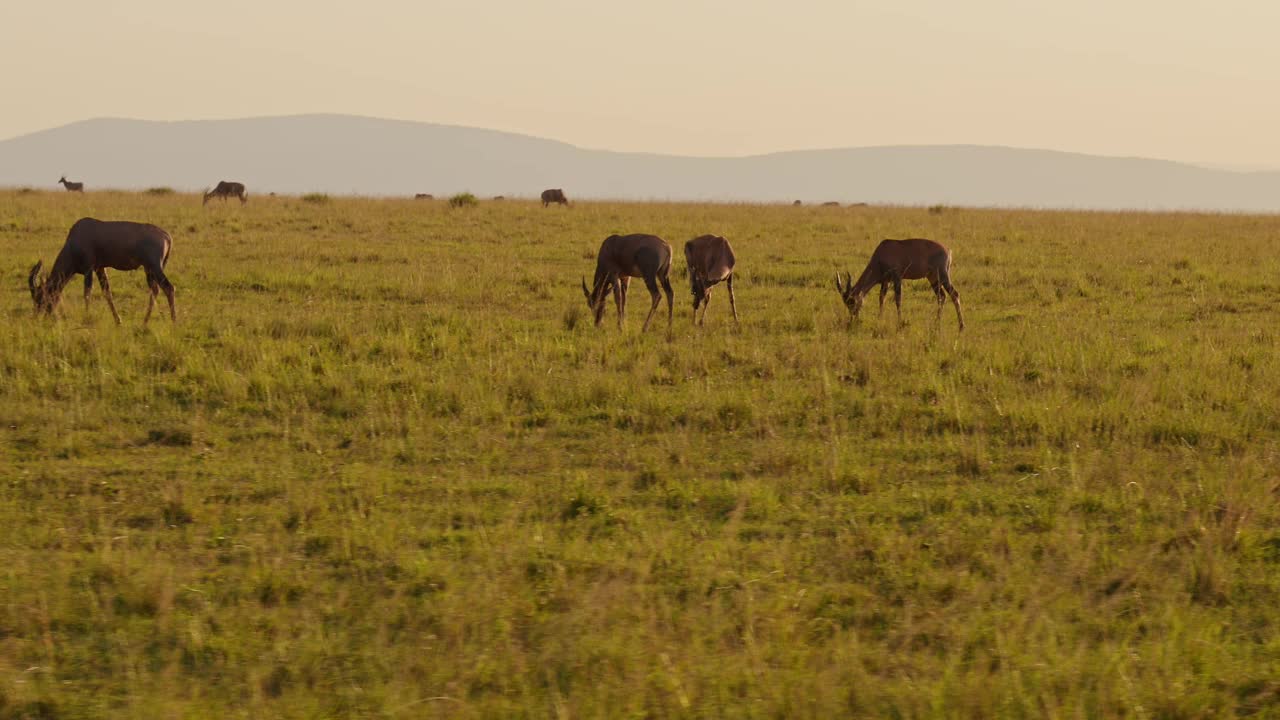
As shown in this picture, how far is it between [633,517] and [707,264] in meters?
8.53

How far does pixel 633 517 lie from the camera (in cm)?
675

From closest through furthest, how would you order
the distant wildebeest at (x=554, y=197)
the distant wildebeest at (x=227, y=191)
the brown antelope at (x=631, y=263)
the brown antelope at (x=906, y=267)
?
the brown antelope at (x=631, y=263), the brown antelope at (x=906, y=267), the distant wildebeest at (x=227, y=191), the distant wildebeest at (x=554, y=197)

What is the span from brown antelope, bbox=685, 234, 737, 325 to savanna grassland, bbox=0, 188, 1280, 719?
652 millimetres

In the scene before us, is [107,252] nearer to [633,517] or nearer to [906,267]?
[906,267]

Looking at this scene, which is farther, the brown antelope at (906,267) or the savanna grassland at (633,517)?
the brown antelope at (906,267)

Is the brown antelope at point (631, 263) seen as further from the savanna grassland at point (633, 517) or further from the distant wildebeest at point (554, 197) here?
the distant wildebeest at point (554, 197)

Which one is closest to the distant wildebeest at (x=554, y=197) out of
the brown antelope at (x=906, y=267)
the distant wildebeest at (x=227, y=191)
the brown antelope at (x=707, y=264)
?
the distant wildebeest at (x=227, y=191)

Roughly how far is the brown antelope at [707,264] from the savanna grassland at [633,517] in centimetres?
65

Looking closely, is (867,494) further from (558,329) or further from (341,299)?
(341,299)

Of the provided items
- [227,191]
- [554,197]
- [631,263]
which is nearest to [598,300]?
[631,263]

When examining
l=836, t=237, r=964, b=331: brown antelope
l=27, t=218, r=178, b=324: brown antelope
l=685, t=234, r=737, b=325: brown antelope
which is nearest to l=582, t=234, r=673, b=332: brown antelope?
l=685, t=234, r=737, b=325: brown antelope

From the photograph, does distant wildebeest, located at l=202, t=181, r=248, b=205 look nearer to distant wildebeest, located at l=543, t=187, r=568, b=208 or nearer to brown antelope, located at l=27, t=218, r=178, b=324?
distant wildebeest, located at l=543, t=187, r=568, b=208

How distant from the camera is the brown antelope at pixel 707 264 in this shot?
14879mm

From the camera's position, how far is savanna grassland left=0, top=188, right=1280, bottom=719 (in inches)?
183
